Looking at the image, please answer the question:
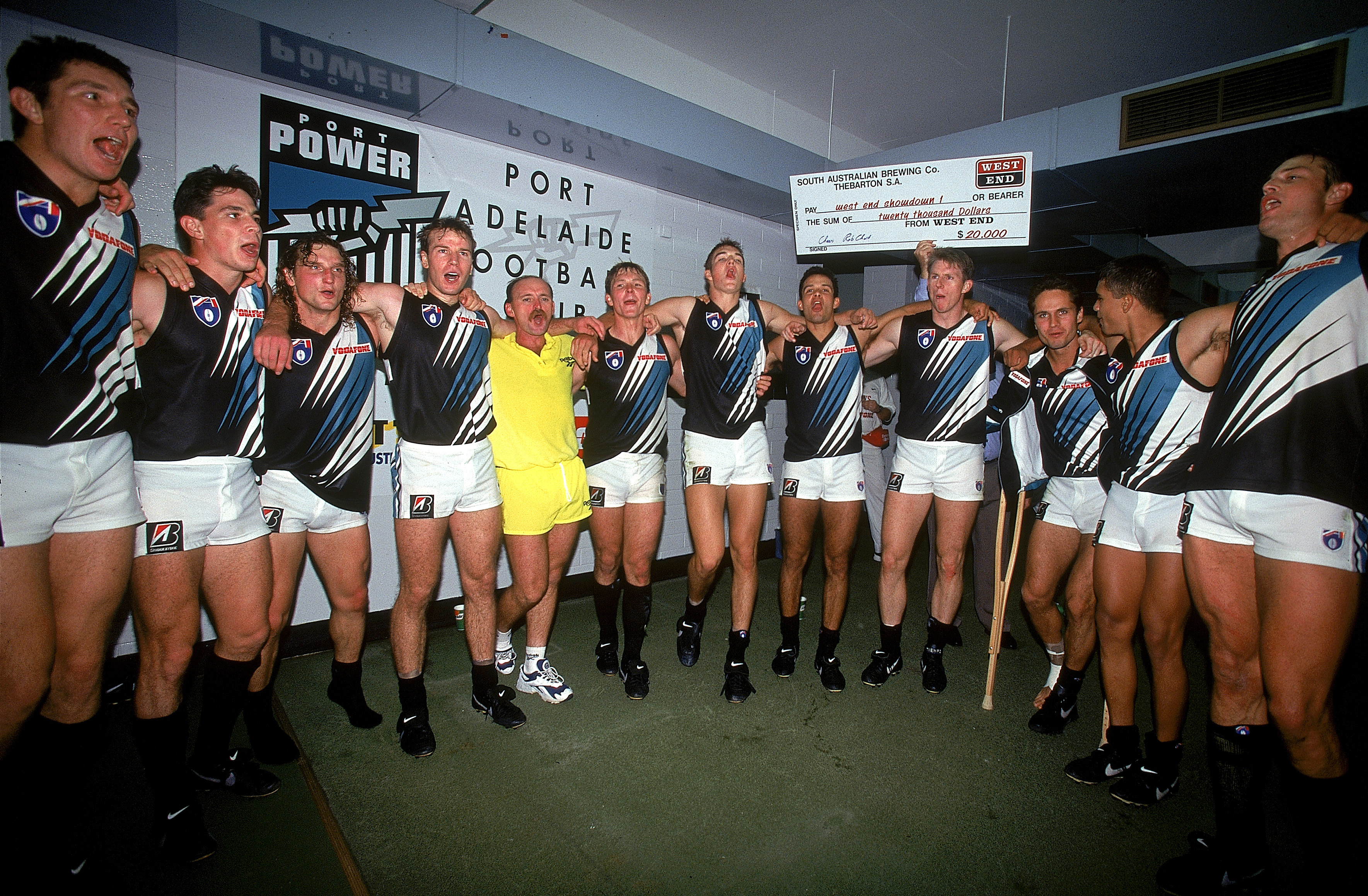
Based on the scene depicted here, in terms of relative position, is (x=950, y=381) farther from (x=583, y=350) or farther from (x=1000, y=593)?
(x=583, y=350)

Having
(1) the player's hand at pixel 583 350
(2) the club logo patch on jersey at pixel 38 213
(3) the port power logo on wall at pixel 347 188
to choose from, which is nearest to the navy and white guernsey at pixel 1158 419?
(1) the player's hand at pixel 583 350

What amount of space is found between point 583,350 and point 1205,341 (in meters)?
2.39

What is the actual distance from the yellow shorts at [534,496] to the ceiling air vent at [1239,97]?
3.76m

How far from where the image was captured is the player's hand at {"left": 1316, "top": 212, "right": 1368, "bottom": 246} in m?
1.79

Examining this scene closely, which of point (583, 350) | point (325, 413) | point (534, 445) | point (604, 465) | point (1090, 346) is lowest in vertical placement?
point (604, 465)

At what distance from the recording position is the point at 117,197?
191 centimetres

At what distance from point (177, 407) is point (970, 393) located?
3264 millimetres

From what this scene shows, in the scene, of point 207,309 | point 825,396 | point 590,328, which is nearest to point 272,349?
point 207,309

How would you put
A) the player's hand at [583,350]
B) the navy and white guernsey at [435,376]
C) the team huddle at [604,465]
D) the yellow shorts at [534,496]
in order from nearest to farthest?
the team huddle at [604,465] → the navy and white guernsey at [435,376] → the yellow shorts at [534,496] → the player's hand at [583,350]

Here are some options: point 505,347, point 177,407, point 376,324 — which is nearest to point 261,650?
point 177,407

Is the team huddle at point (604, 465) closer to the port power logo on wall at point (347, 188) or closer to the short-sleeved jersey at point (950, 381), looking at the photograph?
the short-sleeved jersey at point (950, 381)

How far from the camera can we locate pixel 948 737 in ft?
9.18

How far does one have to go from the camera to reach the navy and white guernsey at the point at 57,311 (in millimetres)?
1531

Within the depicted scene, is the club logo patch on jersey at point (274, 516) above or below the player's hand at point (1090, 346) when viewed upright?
below
